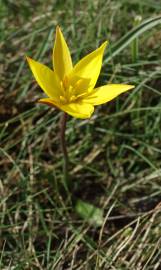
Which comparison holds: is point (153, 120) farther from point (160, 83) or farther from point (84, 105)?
point (84, 105)

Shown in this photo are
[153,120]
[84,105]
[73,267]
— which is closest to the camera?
[84,105]

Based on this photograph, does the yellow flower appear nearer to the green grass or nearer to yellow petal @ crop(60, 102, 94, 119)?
yellow petal @ crop(60, 102, 94, 119)

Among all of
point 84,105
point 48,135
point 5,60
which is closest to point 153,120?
point 48,135

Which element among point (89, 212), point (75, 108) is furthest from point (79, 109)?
point (89, 212)

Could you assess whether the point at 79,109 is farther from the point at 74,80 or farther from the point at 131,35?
the point at 131,35

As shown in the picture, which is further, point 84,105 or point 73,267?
point 73,267

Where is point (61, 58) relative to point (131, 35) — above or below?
above

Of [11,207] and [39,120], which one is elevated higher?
[39,120]

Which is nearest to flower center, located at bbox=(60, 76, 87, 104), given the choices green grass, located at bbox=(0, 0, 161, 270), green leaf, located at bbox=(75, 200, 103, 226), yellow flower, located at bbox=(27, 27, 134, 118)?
yellow flower, located at bbox=(27, 27, 134, 118)
